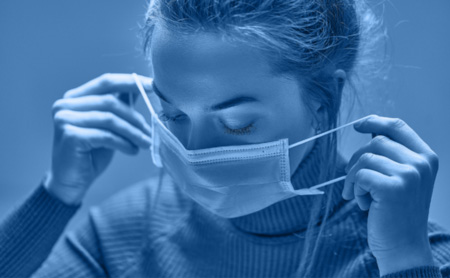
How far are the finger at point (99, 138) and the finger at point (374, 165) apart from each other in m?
0.51

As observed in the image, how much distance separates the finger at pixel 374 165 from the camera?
0.85 meters

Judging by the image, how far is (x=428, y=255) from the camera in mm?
888

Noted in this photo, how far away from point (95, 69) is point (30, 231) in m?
0.53

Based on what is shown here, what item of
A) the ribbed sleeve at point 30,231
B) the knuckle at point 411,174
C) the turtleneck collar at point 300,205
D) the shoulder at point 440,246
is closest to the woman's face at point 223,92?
the turtleneck collar at point 300,205

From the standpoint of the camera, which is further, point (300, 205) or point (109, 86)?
point (109, 86)

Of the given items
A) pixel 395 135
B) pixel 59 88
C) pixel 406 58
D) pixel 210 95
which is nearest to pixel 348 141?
pixel 406 58

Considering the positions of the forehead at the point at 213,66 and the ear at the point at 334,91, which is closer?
the forehead at the point at 213,66

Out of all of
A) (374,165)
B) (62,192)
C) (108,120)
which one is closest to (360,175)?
(374,165)

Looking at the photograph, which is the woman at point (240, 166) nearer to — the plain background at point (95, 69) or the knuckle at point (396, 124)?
the knuckle at point (396, 124)

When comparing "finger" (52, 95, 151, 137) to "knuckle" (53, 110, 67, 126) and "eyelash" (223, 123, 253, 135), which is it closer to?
"knuckle" (53, 110, 67, 126)

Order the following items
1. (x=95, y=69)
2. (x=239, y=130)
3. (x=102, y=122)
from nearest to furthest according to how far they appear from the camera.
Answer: (x=239, y=130) → (x=102, y=122) → (x=95, y=69)

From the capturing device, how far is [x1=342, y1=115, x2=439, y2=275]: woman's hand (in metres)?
0.84

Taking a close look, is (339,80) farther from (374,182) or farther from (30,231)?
(30,231)

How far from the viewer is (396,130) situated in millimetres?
896
